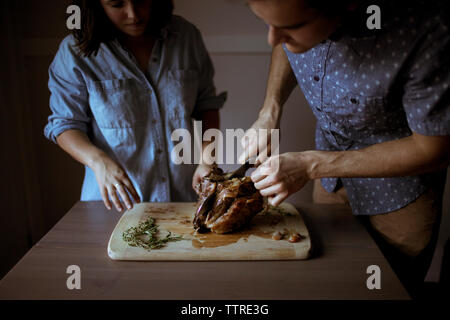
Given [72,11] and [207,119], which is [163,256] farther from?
[72,11]

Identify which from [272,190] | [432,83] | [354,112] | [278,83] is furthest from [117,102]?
[432,83]

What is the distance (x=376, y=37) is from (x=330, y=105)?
320mm

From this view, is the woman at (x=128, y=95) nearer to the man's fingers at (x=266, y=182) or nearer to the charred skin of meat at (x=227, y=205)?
the charred skin of meat at (x=227, y=205)

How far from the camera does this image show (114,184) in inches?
65.6

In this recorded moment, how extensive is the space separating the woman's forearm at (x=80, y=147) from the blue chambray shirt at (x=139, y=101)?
0.04 meters

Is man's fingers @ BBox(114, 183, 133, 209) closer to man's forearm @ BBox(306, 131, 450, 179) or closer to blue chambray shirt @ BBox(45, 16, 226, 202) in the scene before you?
blue chambray shirt @ BBox(45, 16, 226, 202)

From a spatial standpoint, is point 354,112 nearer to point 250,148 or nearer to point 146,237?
point 250,148

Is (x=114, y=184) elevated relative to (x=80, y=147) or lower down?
lower down

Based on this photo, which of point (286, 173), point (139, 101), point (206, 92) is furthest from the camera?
point (206, 92)

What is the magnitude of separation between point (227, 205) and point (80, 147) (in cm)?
76

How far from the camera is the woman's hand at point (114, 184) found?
65.3 inches

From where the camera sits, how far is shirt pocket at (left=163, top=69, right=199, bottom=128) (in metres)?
1.96

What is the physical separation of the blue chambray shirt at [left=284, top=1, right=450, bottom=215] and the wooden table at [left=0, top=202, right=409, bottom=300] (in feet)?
0.95

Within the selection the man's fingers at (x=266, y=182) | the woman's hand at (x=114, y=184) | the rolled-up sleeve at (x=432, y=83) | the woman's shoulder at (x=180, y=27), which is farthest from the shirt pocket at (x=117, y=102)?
the rolled-up sleeve at (x=432, y=83)
